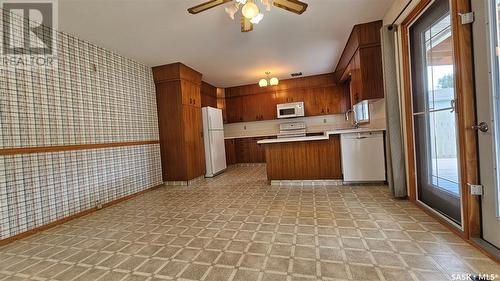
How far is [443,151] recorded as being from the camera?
7.06ft

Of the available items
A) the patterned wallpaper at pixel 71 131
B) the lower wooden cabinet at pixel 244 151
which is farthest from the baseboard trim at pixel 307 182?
the lower wooden cabinet at pixel 244 151

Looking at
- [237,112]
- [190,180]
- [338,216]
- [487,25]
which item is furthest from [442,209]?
[237,112]

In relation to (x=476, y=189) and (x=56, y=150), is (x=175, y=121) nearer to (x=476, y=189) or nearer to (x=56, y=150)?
(x=56, y=150)

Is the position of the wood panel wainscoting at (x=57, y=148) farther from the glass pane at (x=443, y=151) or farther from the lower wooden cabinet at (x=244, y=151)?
the glass pane at (x=443, y=151)

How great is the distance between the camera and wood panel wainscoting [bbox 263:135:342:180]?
387 cm

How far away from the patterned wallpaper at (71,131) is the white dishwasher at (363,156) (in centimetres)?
372

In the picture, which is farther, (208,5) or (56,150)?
(56,150)

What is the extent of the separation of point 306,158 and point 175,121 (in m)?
2.77

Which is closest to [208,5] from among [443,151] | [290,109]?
[443,151]

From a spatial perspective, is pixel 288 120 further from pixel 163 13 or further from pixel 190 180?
pixel 163 13

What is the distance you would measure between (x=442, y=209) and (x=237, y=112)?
5.73m

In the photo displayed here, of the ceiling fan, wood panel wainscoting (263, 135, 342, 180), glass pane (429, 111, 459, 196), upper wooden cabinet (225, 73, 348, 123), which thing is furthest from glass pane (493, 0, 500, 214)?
upper wooden cabinet (225, 73, 348, 123)

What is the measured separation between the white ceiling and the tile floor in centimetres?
250

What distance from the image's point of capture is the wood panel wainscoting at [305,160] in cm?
387
